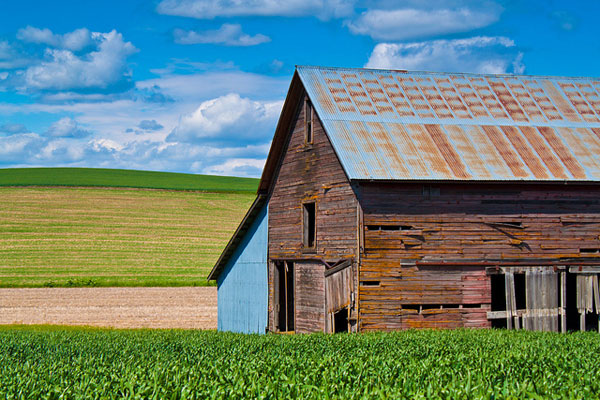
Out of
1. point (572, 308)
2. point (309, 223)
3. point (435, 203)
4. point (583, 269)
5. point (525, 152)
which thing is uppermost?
point (525, 152)

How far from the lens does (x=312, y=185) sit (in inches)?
932

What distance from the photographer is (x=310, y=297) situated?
23516 mm

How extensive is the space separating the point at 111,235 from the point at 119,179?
3339 centimetres

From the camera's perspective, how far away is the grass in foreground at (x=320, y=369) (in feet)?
27.9

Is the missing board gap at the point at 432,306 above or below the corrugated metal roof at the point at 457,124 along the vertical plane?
below

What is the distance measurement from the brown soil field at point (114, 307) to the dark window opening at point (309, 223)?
9905mm

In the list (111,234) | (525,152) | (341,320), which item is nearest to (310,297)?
(341,320)

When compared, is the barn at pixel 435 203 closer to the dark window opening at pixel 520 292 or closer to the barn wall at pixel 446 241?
the barn wall at pixel 446 241

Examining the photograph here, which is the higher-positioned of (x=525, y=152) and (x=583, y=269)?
(x=525, y=152)

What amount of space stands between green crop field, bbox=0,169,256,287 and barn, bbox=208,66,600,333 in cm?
2510

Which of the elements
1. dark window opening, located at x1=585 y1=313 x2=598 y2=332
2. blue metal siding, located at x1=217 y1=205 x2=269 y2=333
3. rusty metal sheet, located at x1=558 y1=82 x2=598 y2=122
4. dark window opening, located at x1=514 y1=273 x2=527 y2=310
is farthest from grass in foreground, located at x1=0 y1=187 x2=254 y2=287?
dark window opening, located at x1=585 y1=313 x2=598 y2=332

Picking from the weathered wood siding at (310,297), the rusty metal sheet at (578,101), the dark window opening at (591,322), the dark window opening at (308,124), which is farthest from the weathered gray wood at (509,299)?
the dark window opening at (308,124)

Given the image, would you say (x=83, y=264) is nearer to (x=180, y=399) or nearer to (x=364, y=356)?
(x=364, y=356)

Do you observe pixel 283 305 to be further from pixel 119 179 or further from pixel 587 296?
pixel 119 179
